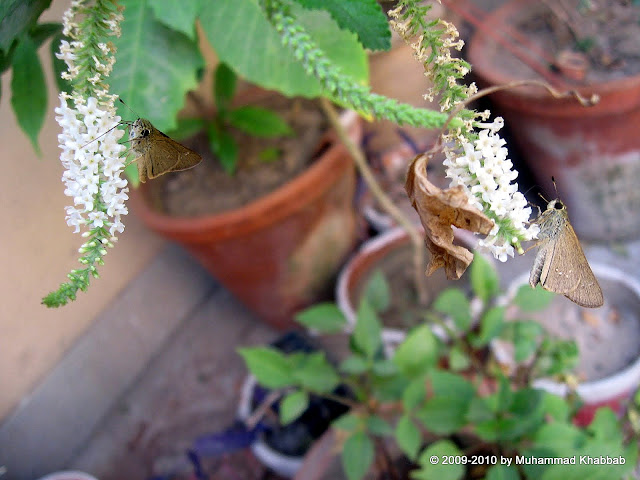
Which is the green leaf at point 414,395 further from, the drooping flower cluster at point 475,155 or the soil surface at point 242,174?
the soil surface at point 242,174

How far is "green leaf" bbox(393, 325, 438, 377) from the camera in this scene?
0.93 meters

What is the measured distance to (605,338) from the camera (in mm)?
1307

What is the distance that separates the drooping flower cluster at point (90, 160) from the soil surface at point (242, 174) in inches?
34.6

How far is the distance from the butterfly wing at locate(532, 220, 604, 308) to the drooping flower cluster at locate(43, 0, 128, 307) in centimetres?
31

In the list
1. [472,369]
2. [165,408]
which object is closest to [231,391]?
[165,408]

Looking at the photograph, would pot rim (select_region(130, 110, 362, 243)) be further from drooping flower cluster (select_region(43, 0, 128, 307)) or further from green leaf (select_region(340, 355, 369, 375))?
drooping flower cluster (select_region(43, 0, 128, 307))

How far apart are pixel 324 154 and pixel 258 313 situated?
0.54m

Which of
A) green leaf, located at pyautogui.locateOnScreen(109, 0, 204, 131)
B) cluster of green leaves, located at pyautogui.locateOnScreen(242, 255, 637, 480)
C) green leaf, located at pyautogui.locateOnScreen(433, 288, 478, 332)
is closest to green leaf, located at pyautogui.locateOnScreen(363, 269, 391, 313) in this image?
cluster of green leaves, located at pyautogui.locateOnScreen(242, 255, 637, 480)

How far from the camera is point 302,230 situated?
1362mm

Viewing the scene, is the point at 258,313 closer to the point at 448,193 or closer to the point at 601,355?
the point at 601,355

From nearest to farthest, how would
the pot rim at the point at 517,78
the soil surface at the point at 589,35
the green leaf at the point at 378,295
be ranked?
the green leaf at the point at 378,295
the pot rim at the point at 517,78
the soil surface at the point at 589,35

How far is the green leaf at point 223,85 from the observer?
123 centimetres

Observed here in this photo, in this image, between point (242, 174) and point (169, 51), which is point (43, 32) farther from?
point (242, 174)

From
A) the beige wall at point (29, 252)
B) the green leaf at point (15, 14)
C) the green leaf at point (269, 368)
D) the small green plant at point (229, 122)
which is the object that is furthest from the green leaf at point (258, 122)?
the green leaf at point (15, 14)
